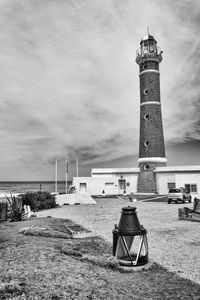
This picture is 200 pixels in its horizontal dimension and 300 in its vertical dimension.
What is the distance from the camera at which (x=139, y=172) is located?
140 feet

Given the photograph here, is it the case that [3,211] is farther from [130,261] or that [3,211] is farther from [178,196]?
[178,196]

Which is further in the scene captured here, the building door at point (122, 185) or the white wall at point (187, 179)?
the building door at point (122, 185)

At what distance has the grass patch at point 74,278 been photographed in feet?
15.0

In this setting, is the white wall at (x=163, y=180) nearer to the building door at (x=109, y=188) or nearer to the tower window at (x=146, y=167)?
the tower window at (x=146, y=167)

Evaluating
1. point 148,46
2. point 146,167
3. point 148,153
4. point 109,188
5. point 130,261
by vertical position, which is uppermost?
point 148,46

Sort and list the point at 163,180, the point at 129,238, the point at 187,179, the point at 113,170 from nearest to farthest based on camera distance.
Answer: the point at 129,238 < the point at 187,179 < the point at 163,180 < the point at 113,170

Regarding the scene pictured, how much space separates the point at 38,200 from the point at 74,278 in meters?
19.5

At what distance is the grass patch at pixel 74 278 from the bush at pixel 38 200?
1616cm

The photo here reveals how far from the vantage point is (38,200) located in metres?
24.0

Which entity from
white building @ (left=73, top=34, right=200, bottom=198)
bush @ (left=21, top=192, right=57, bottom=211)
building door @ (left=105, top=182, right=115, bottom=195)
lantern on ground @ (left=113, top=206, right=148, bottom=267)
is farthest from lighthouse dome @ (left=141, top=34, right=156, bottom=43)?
lantern on ground @ (left=113, top=206, right=148, bottom=267)

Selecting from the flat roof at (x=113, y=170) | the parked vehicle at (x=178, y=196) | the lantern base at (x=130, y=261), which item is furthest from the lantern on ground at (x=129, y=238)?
the flat roof at (x=113, y=170)

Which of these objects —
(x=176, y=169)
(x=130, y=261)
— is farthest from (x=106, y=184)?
(x=130, y=261)

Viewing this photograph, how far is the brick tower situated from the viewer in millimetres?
41000

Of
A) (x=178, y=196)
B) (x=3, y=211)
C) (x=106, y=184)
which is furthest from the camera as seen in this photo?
(x=106, y=184)
